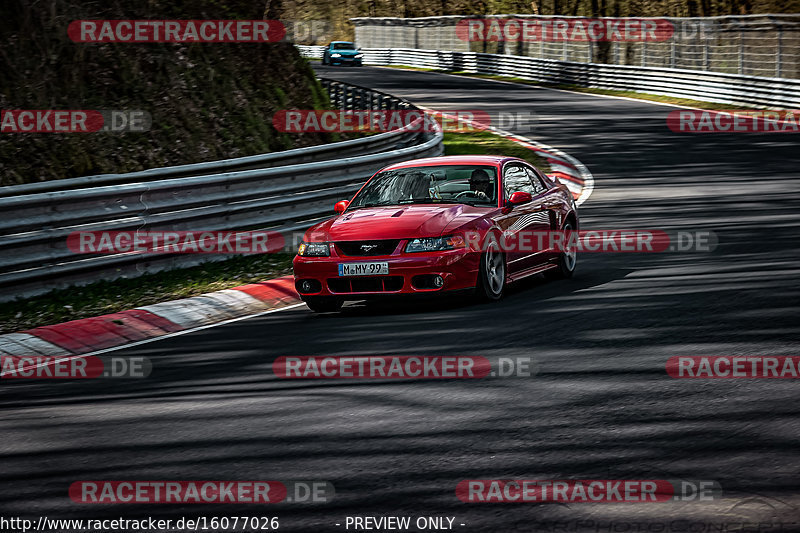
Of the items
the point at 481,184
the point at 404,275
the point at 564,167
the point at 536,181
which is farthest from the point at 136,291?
the point at 564,167

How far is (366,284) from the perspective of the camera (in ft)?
33.5

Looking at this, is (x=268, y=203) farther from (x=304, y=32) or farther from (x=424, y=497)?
(x=304, y=32)

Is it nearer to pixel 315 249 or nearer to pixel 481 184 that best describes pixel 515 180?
pixel 481 184

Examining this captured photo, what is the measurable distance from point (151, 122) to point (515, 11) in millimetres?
61239

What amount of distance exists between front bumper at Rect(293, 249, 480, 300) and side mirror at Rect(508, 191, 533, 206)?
94 centimetres

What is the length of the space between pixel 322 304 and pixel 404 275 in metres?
1.00

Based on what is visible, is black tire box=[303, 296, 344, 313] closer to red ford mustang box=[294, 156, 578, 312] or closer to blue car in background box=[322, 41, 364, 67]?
red ford mustang box=[294, 156, 578, 312]

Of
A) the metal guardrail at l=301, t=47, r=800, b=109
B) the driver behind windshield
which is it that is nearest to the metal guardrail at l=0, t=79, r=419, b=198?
the driver behind windshield

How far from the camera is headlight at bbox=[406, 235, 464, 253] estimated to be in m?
10.1

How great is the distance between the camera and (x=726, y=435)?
5.88 m

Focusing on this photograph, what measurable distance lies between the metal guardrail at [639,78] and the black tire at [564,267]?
21300mm

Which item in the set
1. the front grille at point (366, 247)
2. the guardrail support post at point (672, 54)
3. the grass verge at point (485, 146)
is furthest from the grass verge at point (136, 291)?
the guardrail support post at point (672, 54)

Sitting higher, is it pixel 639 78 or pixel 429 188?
pixel 429 188

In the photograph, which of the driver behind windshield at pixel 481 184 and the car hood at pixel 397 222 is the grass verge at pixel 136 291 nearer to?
the car hood at pixel 397 222
